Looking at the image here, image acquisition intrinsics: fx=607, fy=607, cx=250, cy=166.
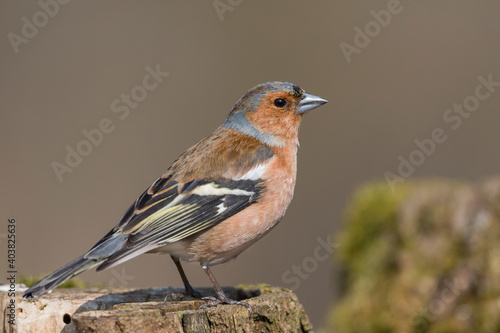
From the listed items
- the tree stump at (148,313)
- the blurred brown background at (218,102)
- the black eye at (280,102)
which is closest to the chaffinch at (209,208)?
the tree stump at (148,313)

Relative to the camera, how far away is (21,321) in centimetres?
402

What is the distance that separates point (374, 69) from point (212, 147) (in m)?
6.05

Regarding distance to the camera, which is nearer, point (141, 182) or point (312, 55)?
point (141, 182)

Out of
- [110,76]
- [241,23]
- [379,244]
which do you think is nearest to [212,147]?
[379,244]

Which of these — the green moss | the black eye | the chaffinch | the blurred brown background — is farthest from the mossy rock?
the blurred brown background

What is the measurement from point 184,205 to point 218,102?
5731 millimetres

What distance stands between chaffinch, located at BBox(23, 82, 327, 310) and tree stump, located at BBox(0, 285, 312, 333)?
0.18 m

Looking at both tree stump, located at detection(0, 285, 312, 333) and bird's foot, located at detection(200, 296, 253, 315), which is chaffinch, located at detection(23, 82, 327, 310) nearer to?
bird's foot, located at detection(200, 296, 253, 315)

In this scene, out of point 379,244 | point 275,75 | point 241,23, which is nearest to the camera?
point 379,244

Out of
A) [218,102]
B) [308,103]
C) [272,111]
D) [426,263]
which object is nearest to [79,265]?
[272,111]

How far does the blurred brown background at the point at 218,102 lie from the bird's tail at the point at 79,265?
451 cm

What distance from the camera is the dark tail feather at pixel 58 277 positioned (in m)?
3.73

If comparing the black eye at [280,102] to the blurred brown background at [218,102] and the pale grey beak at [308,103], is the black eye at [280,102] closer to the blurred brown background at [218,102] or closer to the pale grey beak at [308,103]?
the pale grey beak at [308,103]

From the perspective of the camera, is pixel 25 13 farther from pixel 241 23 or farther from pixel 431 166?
pixel 431 166
